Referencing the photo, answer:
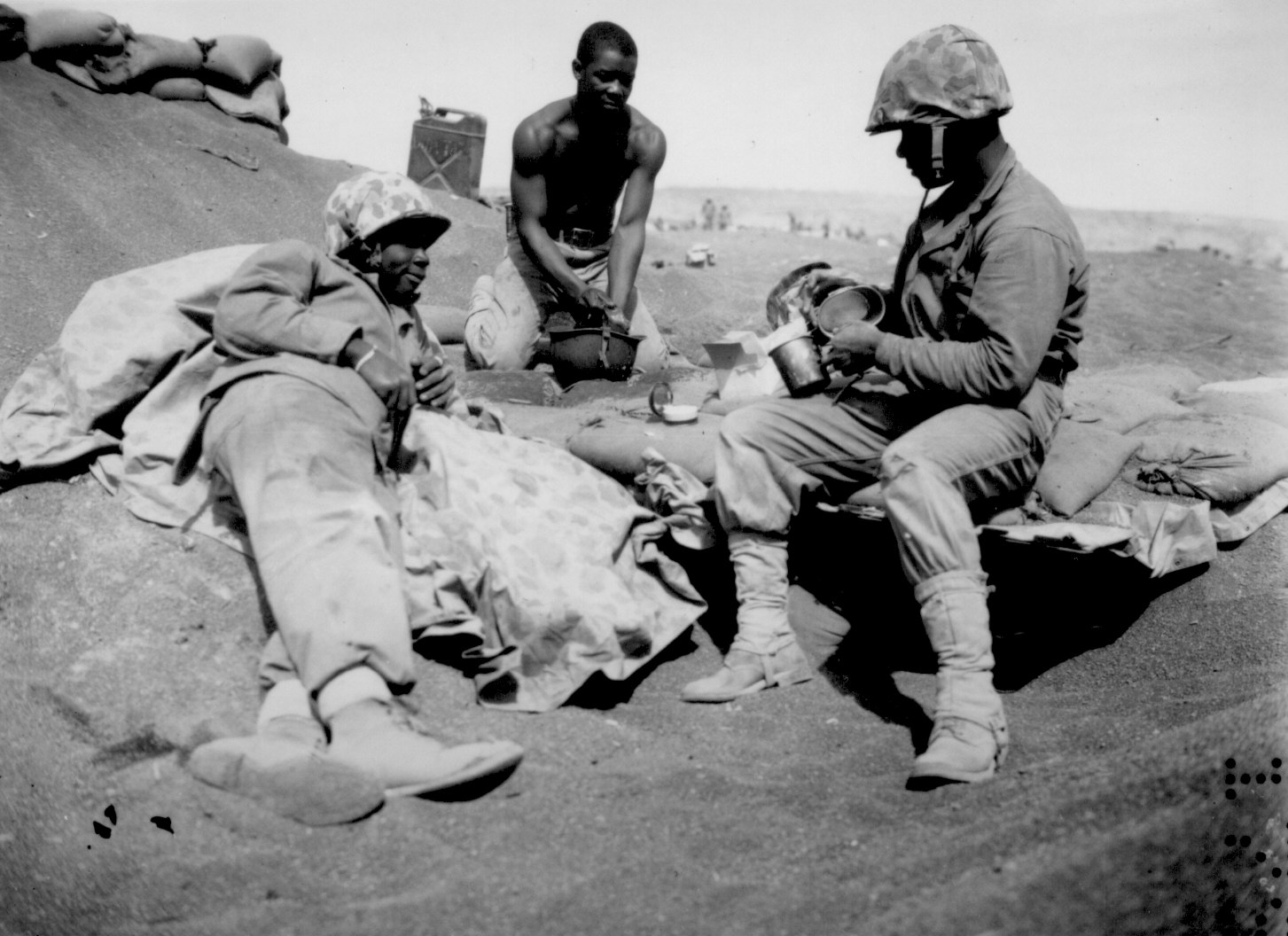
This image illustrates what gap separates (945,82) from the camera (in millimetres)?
2818

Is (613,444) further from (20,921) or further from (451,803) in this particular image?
(20,921)

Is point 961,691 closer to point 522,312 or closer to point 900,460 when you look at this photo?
point 900,460

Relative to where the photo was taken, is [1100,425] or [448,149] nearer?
[1100,425]

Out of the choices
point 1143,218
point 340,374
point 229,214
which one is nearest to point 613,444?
point 340,374

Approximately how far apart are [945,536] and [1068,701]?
27.3 inches

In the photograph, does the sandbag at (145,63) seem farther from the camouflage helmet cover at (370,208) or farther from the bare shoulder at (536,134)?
the camouflage helmet cover at (370,208)

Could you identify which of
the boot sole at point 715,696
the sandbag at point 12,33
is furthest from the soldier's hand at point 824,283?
the sandbag at point 12,33

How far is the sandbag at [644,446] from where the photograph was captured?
340cm

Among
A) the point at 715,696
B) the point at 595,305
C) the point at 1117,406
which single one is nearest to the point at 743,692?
the point at 715,696

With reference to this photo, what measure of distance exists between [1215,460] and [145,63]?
7858 mm

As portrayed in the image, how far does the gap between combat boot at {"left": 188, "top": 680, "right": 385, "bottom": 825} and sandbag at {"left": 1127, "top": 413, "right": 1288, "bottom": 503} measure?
2.74m

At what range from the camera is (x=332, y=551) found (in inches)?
91.1

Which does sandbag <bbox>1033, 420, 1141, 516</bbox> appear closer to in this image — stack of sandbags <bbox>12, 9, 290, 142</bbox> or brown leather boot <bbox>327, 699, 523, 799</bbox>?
brown leather boot <bbox>327, 699, 523, 799</bbox>

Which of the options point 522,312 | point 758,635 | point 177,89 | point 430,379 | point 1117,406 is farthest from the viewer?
point 177,89
